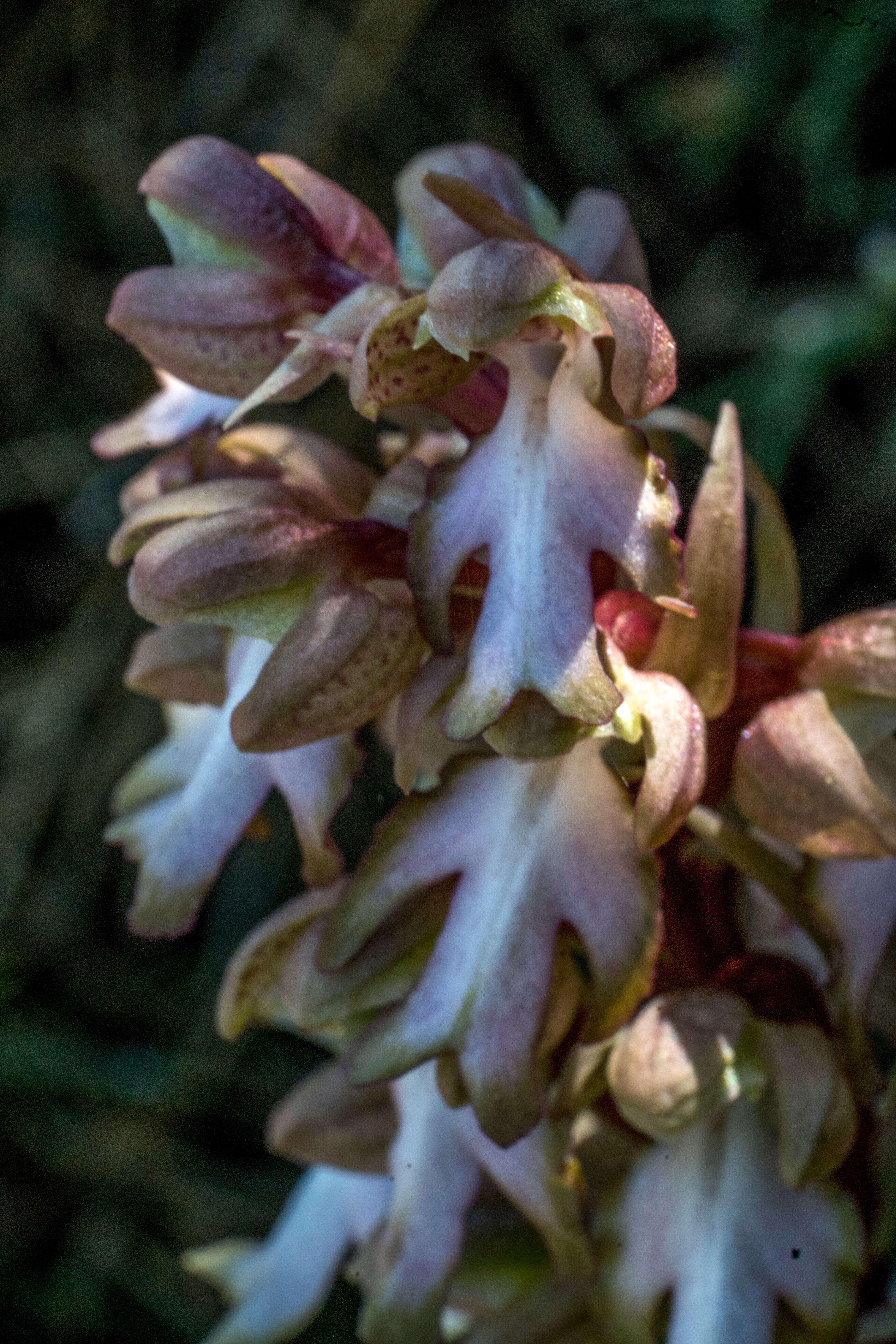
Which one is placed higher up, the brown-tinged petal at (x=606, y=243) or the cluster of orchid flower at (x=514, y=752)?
the brown-tinged petal at (x=606, y=243)

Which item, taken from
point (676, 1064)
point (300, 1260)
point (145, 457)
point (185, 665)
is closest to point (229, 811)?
point (185, 665)

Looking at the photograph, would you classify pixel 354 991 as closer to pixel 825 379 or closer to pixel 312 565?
pixel 312 565

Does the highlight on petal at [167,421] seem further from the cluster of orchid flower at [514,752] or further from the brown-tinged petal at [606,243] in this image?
the brown-tinged petal at [606,243]

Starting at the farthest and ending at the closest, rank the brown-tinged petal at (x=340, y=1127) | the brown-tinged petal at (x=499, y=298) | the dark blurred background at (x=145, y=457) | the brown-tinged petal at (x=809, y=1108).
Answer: the dark blurred background at (x=145, y=457)
the brown-tinged petal at (x=340, y=1127)
the brown-tinged petal at (x=809, y=1108)
the brown-tinged petal at (x=499, y=298)

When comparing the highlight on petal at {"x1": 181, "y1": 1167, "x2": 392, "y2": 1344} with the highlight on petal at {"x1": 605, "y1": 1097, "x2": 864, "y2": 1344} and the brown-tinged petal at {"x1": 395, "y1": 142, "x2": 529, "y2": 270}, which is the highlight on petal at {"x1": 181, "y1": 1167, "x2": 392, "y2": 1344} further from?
the brown-tinged petal at {"x1": 395, "y1": 142, "x2": 529, "y2": 270}

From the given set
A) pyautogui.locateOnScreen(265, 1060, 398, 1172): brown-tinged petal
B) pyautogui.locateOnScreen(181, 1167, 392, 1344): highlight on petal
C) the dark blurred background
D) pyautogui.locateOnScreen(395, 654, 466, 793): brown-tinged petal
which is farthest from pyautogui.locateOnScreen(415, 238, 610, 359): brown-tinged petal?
the dark blurred background

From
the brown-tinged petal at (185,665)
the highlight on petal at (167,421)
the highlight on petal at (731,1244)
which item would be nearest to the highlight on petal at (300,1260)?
the highlight on petal at (731,1244)

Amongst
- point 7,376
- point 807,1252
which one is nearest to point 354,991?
point 807,1252
